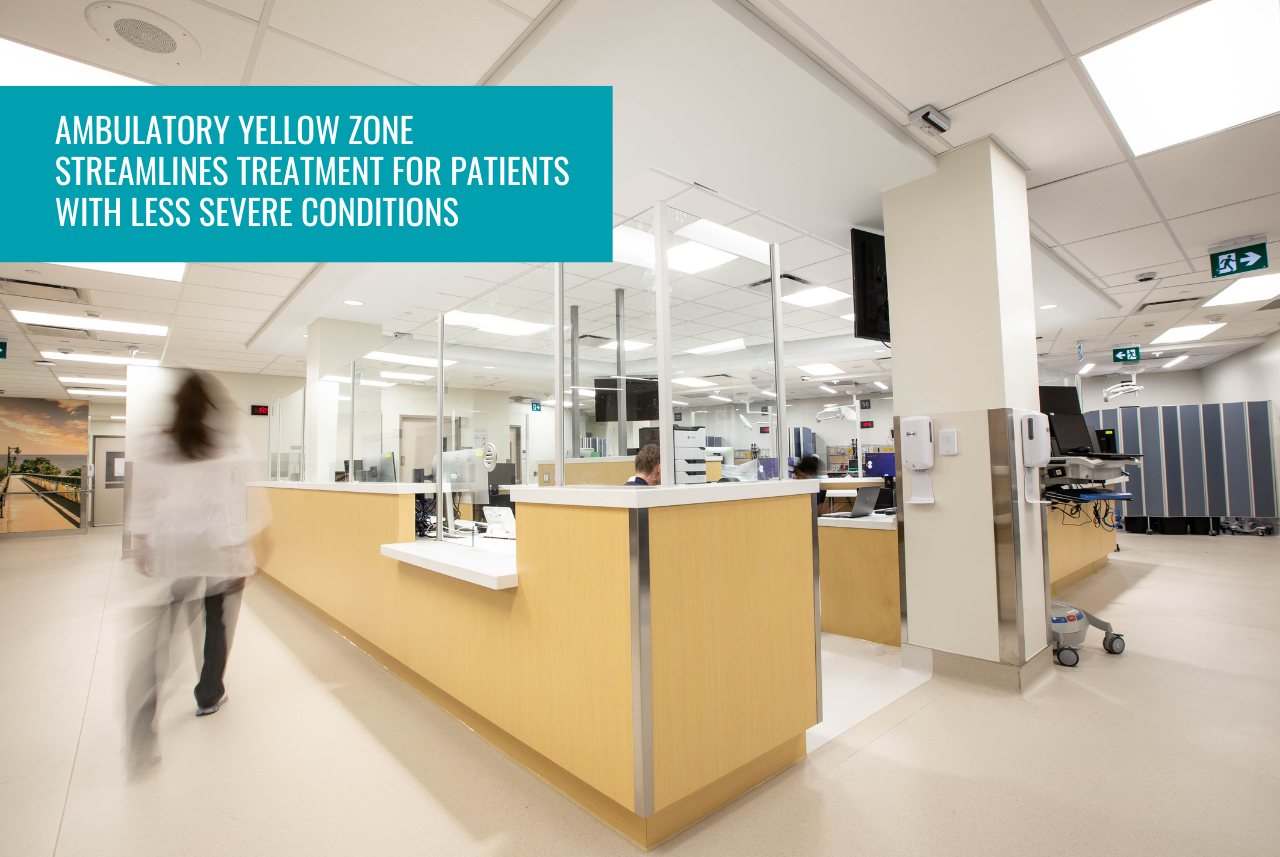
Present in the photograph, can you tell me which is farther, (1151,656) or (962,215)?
(1151,656)

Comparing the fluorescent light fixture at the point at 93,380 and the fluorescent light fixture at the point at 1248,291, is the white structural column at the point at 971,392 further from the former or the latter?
the fluorescent light fixture at the point at 93,380

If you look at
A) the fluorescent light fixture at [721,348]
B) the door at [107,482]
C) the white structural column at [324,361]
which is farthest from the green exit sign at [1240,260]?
the door at [107,482]

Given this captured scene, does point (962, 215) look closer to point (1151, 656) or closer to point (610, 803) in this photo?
point (1151, 656)

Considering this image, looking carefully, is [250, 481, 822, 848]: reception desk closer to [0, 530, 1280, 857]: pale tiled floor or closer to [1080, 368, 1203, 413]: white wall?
[0, 530, 1280, 857]: pale tiled floor

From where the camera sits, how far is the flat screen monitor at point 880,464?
5.57m

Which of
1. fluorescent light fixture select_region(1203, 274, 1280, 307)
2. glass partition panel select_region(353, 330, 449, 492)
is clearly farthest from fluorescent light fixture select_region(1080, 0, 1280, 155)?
fluorescent light fixture select_region(1203, 274, 1280, 307)

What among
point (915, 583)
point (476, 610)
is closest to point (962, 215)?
point (915, 583)

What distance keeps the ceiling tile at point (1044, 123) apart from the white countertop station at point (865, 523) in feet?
7.54

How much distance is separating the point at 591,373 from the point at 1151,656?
3.80m

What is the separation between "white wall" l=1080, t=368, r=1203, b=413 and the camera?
38.4 feet

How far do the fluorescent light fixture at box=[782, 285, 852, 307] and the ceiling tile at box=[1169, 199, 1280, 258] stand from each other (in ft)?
9.25

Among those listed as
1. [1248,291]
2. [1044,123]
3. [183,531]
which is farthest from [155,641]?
[1248,291]

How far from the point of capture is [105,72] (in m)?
2.76

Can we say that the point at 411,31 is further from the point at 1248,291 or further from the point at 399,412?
the point at 1248,291
